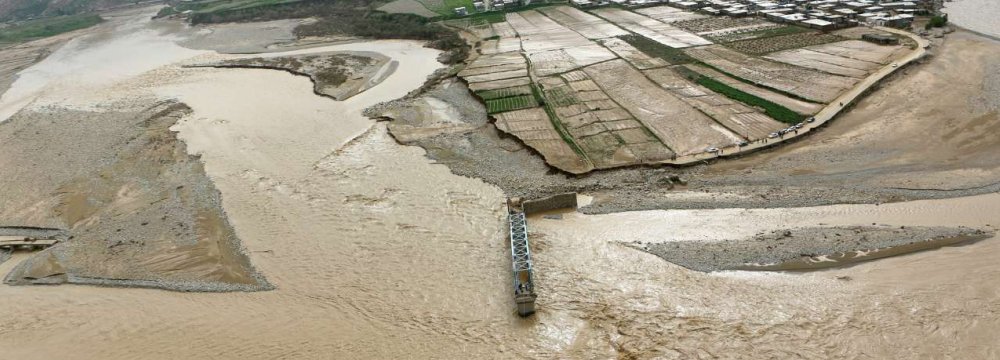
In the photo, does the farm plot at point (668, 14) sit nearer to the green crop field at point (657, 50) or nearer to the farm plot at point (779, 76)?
the green crop field at point (657, 50)

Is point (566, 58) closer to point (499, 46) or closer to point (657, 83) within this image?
point (499, 46)

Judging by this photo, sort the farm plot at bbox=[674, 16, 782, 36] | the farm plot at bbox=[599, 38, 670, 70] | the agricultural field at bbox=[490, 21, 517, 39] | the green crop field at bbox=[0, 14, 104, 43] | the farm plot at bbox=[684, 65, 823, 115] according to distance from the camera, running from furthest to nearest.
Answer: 1. the green crop field at bbox=[0, 14, 104, 43]
2. the agricultural field at bbox=[490, 21, 517, 39]
3. the farm plot at bbox=[674, 16, 782, 36]
4. the farm plot at bbox=[599, 38, 670, 70]
5. the farm plot at bbox=[684, 65, 823, 115]

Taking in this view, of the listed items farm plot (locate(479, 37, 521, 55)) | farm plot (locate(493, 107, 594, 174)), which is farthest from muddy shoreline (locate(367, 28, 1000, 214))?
farm plot (locate(479, 37, 521, 55))

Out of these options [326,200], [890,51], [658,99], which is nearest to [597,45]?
[658,99]

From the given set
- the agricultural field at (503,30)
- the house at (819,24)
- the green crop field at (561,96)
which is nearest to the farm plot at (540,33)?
the agricultural field at (503,30)

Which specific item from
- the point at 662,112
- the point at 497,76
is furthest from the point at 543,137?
the point at 497,76

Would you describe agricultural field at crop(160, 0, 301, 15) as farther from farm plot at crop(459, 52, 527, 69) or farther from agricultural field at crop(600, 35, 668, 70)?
agricultural field at crop(600, 35, 668, 70)
